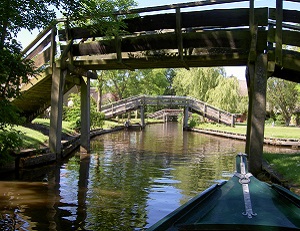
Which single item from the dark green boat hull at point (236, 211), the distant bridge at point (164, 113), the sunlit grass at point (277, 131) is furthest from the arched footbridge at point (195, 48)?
the distant bridge at point (164, 113)

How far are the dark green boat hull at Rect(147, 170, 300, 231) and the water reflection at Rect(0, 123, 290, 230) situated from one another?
1.84m

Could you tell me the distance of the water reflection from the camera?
5.88 metres

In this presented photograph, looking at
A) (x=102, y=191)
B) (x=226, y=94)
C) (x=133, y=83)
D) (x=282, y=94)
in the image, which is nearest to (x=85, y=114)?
(x=102, y=191)

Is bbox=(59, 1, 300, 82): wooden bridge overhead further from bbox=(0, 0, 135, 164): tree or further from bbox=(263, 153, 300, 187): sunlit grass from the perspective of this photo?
bbox=(0, 0, 135, 164): tree

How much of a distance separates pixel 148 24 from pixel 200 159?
6161 mm

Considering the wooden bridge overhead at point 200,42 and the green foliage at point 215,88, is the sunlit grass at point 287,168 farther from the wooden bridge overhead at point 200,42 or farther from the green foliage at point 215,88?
the green foliage at point 215,88

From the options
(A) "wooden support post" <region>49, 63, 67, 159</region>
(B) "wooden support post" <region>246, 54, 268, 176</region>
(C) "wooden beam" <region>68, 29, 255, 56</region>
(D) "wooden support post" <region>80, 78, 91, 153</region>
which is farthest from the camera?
(D) "wooden support post" <region>80, 78, 91, 153</region>

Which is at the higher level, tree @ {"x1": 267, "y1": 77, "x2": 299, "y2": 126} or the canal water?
tree @ {"x1": 267, "y1": 77, "x2": 299, "y2": 126}

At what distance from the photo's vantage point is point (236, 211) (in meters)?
3.78

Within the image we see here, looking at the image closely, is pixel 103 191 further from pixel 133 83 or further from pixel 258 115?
pixel 133 83

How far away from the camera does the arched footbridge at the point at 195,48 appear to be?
353 inches

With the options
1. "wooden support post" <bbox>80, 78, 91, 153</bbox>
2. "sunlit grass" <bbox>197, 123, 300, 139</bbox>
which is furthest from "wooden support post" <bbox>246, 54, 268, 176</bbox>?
"sunlit grass" <bbox>197, 123, 300, 139</bbox>

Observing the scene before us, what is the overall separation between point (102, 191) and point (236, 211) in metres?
4.88

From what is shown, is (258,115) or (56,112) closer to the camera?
(258,115)
